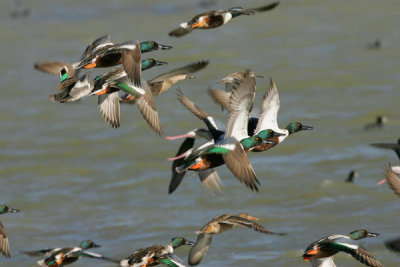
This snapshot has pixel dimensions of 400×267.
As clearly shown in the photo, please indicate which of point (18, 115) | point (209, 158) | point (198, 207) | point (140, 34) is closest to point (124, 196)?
point (198, 207)

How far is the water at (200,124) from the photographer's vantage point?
13547 millimetres

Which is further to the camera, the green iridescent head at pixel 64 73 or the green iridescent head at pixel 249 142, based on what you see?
the green iridescent head at pixel 64 73

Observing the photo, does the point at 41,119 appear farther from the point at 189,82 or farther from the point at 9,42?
the point at 9,42

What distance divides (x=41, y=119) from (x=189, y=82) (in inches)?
112

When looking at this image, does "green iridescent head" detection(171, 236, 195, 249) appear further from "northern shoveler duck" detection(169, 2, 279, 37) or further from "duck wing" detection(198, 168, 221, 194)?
"northern shoveler duck" detection(169, 2, 279, 37)

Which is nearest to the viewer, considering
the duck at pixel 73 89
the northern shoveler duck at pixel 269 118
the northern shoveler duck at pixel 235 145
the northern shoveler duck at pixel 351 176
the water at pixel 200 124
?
the northern shoveler duck at pixel 235 145

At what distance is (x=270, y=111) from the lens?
1068 centimetres

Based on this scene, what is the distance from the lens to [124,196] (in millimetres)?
15125

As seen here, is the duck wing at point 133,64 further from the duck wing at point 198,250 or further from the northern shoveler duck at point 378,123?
the northern shoveler duck at point 378,123

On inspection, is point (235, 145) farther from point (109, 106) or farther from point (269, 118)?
point (109, 106)

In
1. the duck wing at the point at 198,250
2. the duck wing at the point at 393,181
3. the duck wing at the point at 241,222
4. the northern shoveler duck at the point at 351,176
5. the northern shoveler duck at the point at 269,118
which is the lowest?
the northern shoveler duck at the point at 351,176

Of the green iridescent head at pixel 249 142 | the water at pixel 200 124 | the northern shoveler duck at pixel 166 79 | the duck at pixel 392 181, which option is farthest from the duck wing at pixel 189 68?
the water at pixel 200 124

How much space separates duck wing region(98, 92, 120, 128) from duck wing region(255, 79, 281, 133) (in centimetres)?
140

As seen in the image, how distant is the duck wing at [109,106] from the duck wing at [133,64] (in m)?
1.12
